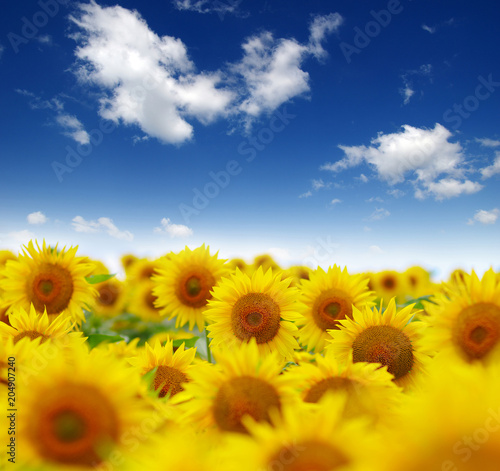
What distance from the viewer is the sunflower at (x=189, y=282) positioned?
5062 millimetres

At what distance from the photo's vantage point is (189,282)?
5.22 m

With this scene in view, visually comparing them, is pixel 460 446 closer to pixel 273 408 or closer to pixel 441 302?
pixel 273 408

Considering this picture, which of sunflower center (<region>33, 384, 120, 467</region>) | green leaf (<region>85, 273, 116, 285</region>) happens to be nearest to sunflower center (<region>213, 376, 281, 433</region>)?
sunflower center (<region>33, 384, 120, 467</region>)

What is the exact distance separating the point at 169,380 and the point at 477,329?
2.02 m

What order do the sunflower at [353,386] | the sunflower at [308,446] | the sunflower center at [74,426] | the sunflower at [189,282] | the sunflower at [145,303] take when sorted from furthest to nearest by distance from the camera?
the sunflower at [145,303] → the sunflower at [189,282] → the sunflower at [353,386] → the sunflower center at [74,426] → the sunflower at [308,446]

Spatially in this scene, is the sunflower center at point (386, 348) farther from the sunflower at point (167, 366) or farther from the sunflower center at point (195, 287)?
the sunflower center at point (195, 287)

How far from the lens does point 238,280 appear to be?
3301mm

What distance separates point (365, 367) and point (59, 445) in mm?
1291

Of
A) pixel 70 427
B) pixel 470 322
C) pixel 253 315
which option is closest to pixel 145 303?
pixel 253 315

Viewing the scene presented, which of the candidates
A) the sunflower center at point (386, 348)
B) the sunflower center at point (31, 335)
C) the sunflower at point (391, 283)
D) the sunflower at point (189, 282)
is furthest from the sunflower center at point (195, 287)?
the sunflower at point (391, 283)

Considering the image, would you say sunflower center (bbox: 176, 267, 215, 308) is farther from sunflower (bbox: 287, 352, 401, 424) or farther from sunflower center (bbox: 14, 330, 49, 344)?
sunflower (bbox: 287, 352, 401, 424)

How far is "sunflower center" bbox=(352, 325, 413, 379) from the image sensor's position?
2.74 meters

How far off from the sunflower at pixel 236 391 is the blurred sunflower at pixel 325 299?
276cm

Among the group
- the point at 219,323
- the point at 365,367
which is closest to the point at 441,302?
the point at 365,367
